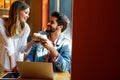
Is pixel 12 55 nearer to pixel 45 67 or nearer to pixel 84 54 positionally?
pixel 45 67

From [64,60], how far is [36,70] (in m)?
0.40

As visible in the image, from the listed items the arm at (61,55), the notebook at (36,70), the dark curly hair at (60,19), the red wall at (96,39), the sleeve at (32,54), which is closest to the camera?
the red wall at (96,39)

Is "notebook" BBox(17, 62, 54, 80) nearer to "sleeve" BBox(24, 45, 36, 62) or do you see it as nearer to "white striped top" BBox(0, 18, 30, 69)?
"sleeve" BBox(24, 45, 36, 62)

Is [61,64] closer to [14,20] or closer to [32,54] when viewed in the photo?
[32,54]

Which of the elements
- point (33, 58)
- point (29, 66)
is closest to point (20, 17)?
point (33, 58)

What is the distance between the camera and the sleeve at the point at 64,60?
1.76m

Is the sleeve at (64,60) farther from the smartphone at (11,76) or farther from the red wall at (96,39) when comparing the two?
the red wall at (96,39)

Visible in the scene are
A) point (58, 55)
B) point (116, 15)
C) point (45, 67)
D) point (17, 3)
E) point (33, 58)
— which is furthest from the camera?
point (17, 3)

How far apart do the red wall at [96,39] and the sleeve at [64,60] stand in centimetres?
85

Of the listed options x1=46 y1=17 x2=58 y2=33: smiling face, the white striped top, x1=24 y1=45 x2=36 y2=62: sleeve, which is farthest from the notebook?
the white striped top

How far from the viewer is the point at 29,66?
4.65ft

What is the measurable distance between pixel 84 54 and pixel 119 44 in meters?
0.14

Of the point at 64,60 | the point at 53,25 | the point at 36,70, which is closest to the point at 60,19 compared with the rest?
the point at 53,25

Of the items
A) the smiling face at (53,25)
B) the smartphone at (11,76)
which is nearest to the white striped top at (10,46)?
the smiling face at (53,25)
